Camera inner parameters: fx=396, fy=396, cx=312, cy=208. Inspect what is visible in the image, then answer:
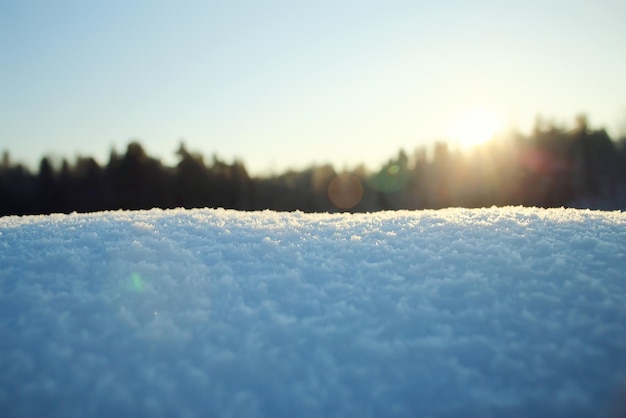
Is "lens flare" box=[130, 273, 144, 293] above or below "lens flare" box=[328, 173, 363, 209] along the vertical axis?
below

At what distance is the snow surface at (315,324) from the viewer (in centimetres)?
117

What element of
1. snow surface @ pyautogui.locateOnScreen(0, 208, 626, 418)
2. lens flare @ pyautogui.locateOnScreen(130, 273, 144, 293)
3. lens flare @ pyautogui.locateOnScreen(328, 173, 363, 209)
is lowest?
snow surface @ pyautogui.locateOnScreen(0, 208, 626, 418)

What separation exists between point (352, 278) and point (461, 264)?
0.48 meters

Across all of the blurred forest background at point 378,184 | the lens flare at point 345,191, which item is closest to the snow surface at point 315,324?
the blurred forest background at point 378,184

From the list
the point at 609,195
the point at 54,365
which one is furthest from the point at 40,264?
the point at 609,195

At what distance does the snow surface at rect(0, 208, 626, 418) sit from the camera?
1172 mm

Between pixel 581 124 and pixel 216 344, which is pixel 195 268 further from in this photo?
pixel 581 124

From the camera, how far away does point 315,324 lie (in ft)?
4.61

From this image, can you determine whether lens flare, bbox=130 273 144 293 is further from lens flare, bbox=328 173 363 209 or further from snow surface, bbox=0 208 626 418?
lens flare, bbox=328 173 363 209

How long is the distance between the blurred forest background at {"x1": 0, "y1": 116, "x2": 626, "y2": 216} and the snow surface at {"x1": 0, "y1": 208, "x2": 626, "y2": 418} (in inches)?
963

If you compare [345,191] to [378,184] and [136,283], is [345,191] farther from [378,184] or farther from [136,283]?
[136,283]

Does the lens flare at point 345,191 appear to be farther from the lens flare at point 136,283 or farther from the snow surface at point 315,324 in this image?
the lens flare at point 136,283

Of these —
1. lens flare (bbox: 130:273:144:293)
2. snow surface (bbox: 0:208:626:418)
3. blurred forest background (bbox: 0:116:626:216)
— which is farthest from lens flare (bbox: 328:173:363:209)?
lens flare (bbox: 130:273:144:293)

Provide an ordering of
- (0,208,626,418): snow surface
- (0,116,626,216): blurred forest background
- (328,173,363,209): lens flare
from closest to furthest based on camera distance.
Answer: (0,208,626,418): snow surface, (0,116,626,216): blurred forest background, (328,173,363,209): lens flare
